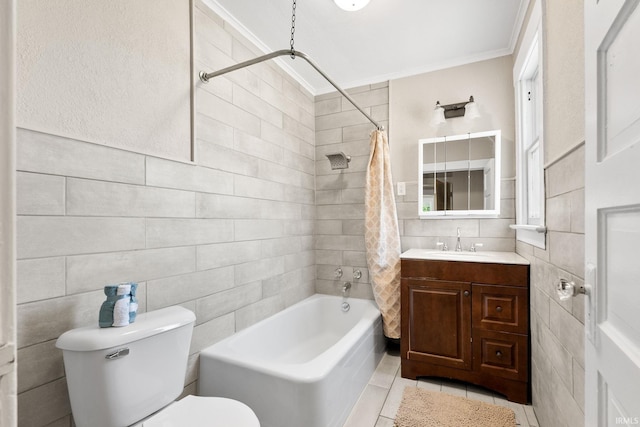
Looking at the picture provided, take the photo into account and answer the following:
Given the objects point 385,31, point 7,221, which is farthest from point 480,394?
point 385,31

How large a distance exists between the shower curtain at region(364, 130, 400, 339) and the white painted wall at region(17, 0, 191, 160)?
157 centimetres

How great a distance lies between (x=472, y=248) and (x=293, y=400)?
1860 millimetres

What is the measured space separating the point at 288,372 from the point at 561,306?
1.28m

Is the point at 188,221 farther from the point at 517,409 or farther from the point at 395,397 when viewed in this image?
the point at 517,409

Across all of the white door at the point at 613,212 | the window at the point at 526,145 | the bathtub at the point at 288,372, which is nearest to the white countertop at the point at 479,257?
the window at the point at 526,145

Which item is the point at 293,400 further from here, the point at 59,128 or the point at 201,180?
the point at 59,128

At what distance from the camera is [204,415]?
1182 millimetres

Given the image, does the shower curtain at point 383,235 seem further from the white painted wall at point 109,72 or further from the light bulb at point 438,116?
the white painted wall at point 109,72

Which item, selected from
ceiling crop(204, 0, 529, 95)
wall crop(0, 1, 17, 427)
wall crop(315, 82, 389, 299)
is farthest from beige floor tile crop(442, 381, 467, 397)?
ceiling crop(204, 0, 529, 95)

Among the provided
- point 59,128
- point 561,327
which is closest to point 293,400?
point 561,327

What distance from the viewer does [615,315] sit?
612mm

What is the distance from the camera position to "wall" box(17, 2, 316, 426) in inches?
42.4

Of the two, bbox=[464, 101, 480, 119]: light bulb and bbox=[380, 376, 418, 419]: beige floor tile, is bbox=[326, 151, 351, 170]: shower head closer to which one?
bbox=[464, 101, 480, 119]: light bulb

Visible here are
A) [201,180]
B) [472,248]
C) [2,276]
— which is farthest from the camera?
[472,248]
